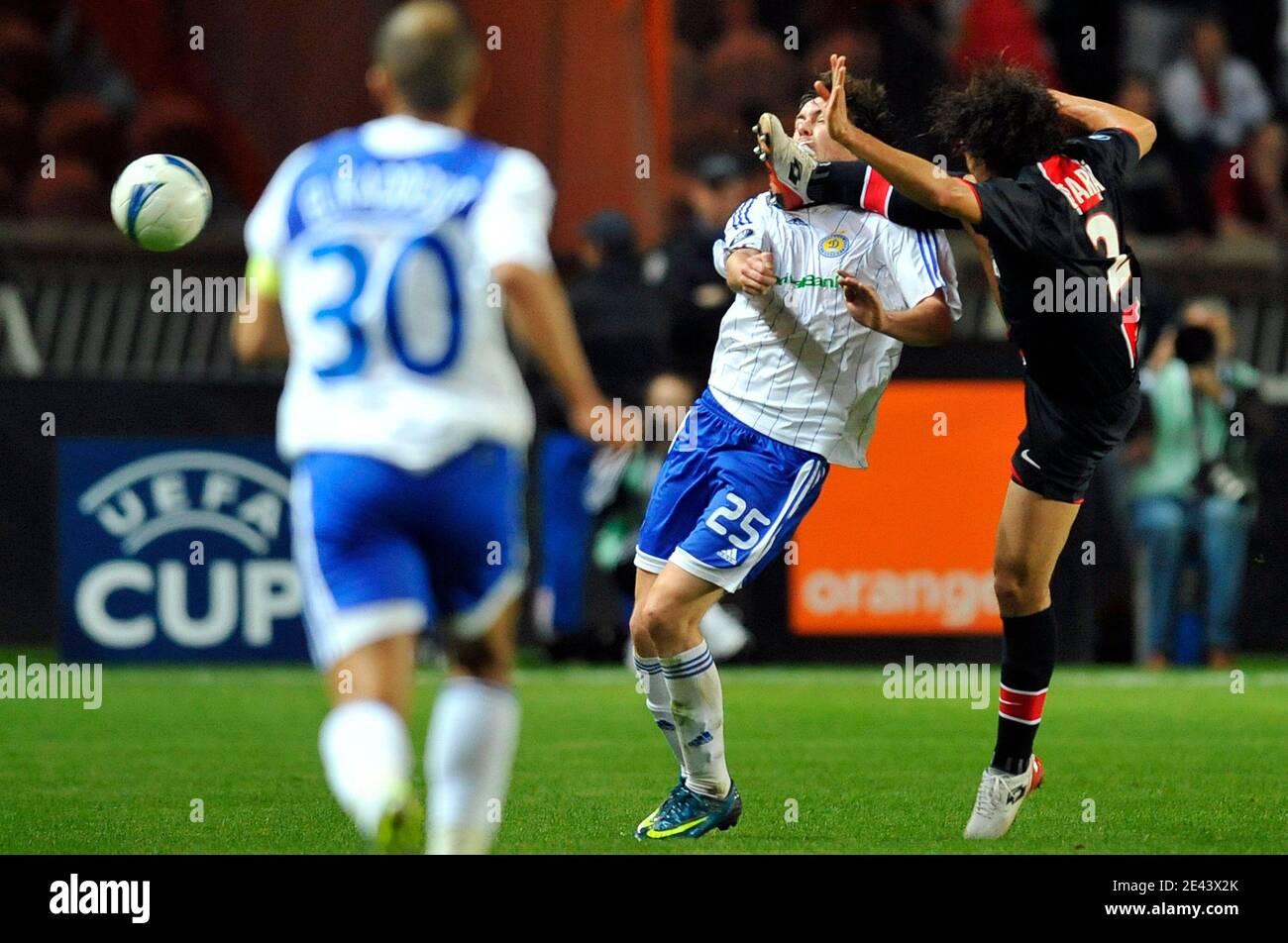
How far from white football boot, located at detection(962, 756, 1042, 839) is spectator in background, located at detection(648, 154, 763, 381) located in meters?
6.48

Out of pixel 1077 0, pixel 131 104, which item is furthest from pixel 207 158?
pixel 1077 0

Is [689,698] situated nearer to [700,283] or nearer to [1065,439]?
[1065,439]

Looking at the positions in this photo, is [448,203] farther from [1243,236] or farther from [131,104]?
[131,104]

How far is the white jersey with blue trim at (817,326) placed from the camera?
687 centimetres

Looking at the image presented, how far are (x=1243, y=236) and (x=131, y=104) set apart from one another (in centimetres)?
1000

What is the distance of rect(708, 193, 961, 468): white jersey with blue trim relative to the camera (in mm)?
6867

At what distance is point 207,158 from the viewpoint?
60.3ft

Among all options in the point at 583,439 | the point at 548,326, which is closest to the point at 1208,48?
the point at 583,439

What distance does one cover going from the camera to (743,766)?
862cm

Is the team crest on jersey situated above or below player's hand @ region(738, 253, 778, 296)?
above

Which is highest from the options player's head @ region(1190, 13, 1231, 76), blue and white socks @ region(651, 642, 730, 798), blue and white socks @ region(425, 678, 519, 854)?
player's head @ region(1190, 13, 1231, 76)

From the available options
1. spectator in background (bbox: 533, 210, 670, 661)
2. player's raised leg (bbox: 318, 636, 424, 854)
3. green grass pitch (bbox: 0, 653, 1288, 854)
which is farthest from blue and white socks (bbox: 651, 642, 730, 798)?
spectator in background (bbox: 533, 210, 670, 661)
